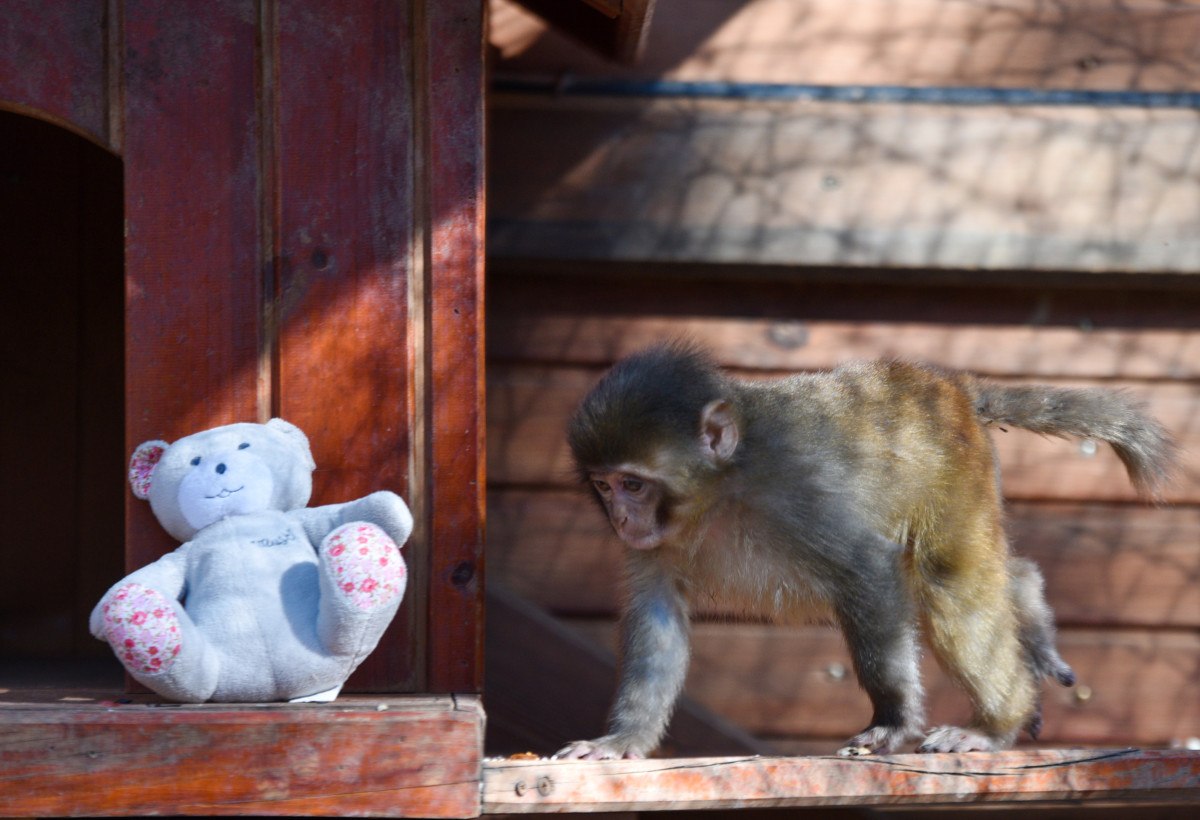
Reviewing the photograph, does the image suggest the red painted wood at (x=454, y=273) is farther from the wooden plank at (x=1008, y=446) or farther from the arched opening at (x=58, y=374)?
the arched opening at (x=58, y=374)

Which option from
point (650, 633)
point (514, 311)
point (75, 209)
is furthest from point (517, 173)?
point (650, 633)

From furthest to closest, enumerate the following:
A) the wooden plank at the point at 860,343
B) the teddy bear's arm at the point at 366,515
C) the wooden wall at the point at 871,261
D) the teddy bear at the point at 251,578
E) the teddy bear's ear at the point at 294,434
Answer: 1. the wooden plank at the point at 860,343
2. the wooden wall at the point at 871,261
3. the teddy bear's ear at the point at 294,434
4. the teddy bear's arm at the point at 366,515
5. the teddy bear at the point at 251,578

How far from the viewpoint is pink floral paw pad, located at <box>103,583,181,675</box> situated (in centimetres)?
205

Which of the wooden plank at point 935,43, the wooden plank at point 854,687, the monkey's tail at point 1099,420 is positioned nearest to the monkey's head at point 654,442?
the monkey's tail at point 1099,420

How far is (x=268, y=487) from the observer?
2.33m

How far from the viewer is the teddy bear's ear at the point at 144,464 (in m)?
2.37

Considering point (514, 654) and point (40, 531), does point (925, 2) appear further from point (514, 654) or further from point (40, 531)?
point (40, 531)

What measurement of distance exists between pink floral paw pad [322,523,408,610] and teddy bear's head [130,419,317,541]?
248 mm

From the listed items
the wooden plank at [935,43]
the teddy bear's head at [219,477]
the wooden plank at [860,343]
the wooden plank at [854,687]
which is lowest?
the wooden plank at [854,687]

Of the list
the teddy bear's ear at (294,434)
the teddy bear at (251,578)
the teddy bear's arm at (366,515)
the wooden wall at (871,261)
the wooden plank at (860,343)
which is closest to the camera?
the teddy bear at (251,578)

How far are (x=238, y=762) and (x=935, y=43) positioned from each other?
2.81 m

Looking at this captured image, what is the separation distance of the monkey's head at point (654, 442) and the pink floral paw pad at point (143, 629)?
3.12 feet

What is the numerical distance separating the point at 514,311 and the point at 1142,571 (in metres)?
2.00

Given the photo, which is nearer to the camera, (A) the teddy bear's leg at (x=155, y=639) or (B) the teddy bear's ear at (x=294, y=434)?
(A) the teddy bear's leg at (x=155, y=639)
